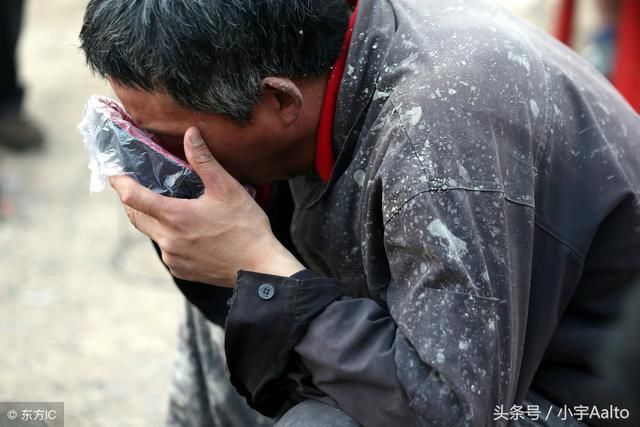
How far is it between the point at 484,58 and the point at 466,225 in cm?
40

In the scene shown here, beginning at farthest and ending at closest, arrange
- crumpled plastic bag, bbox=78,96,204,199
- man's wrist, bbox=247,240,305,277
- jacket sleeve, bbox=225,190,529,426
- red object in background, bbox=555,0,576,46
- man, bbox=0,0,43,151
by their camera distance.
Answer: man, bbox=0,0,43,151, red object in background, bbox=555,0,576,46, crumpled plastic bag, bbox=78,96,204,199, man's wrist, bbox=247,240,305,277, jacket sleeve, bbox=225,190,529,426

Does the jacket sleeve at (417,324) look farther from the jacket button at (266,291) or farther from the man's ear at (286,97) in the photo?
the man's ear at (286,97)

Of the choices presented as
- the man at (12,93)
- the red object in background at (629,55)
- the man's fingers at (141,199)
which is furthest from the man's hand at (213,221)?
the man at (12,93)

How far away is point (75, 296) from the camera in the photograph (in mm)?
4289

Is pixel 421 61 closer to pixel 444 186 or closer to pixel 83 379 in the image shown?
pixel 444 186

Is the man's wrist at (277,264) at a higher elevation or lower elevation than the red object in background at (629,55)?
lower

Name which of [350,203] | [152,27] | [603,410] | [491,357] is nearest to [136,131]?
[152,27]

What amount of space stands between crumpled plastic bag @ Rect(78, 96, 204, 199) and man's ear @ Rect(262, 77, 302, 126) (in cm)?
26

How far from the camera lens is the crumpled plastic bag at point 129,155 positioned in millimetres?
2172

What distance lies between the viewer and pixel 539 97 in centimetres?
204

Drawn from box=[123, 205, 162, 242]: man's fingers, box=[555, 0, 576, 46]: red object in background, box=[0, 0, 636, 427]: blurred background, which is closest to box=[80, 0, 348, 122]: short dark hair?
box=[123, 205, 162, 242]: man's fingers

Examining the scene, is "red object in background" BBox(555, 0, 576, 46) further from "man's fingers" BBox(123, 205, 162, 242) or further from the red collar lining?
"man's fingers" BBox(123, 205, 162, 242)

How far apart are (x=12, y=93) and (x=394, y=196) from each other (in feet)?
14.5

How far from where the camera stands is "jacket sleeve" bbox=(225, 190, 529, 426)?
1.84m
